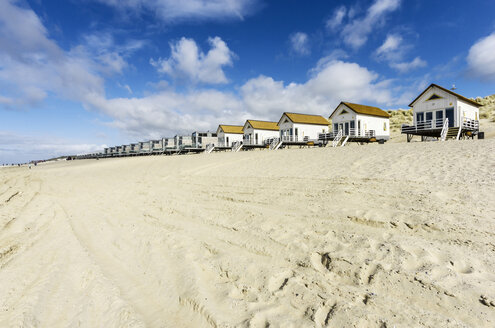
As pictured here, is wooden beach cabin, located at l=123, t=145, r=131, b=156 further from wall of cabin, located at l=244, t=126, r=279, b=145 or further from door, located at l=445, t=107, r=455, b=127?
door, located at l=445, t=107, r=455, b=127

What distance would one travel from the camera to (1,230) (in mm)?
7637

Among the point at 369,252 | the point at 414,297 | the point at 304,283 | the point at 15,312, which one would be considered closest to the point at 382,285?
the point at 414,297

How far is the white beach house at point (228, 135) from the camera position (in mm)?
48000

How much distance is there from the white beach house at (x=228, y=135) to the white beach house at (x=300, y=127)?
11.0m

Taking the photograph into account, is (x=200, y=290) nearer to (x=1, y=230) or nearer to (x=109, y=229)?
(x=109, y=229)

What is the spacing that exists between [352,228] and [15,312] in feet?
20.0

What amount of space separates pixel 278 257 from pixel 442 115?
26.7 meters

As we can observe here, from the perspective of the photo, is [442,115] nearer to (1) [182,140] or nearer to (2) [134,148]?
(1) [182,140]

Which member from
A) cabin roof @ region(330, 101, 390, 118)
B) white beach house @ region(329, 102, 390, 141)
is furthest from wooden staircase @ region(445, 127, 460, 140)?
cabin roof @ region(330, 101, 390, 118)

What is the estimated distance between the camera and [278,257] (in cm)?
493

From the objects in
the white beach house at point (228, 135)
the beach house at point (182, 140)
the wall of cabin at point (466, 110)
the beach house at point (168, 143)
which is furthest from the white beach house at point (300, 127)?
the beach house at point (168, 143)

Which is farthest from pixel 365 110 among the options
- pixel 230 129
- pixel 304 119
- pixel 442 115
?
pixel 230 129

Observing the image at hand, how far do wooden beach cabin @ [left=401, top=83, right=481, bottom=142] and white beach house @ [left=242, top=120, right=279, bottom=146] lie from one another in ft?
74.7

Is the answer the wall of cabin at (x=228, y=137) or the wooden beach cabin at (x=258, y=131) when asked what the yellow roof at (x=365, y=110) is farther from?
the wall of cabin at (x=228, y=137)
